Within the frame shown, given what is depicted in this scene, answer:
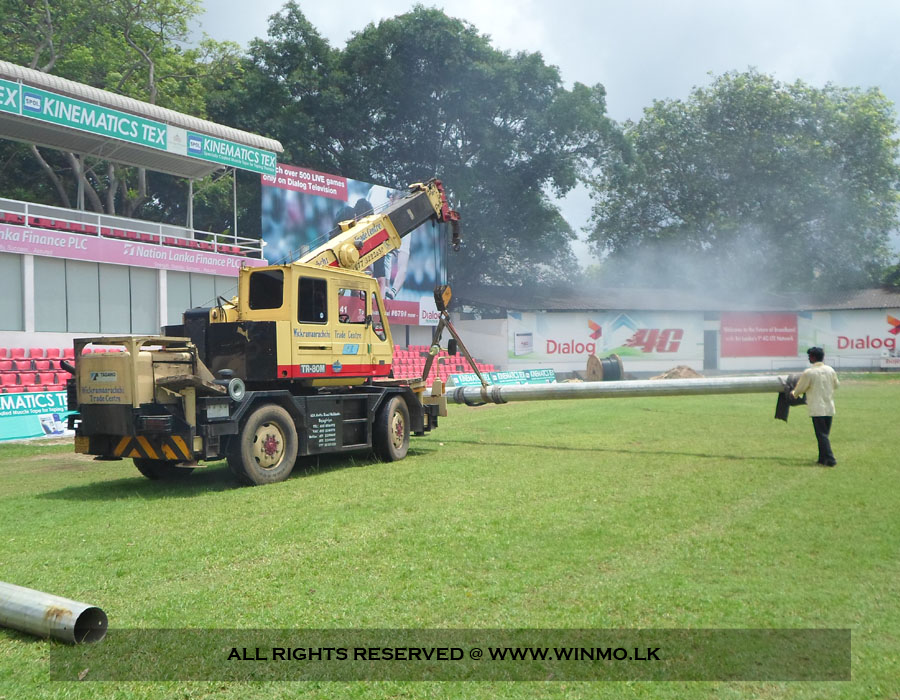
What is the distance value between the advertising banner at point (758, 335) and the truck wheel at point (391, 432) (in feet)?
135

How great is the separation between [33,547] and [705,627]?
5879 mm

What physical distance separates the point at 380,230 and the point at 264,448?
520 centimetres

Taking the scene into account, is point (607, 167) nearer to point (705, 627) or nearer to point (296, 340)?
point (296, 340)

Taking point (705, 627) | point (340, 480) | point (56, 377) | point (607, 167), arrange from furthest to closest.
→ point (607, 167)
point (56, 377)
point (340, 480)
point (705, 627)

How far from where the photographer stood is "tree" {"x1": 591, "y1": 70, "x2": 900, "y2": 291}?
57.8 meters

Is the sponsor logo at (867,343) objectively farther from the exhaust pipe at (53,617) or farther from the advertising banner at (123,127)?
the exhaust pipe at (53,617)

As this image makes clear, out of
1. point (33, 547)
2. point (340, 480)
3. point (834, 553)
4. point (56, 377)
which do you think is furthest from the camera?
point (56, 377)

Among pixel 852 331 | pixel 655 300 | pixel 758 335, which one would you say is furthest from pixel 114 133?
pixel 852 331

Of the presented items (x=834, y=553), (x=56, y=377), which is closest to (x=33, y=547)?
(x=834, y=553)

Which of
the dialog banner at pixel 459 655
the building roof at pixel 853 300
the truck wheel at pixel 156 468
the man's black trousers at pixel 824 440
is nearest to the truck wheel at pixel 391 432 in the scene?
the truck wheel at pixel 156 468

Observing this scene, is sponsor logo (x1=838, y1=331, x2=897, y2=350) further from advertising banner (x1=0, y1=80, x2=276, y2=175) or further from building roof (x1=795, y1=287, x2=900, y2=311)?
advertising banner (x1=0, y1=80, x2=276, y2=175)

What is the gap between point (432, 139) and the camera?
5075 cm

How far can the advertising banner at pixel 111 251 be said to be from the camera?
23.9 metres

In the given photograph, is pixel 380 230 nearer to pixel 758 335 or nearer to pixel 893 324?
pixel 758 335
